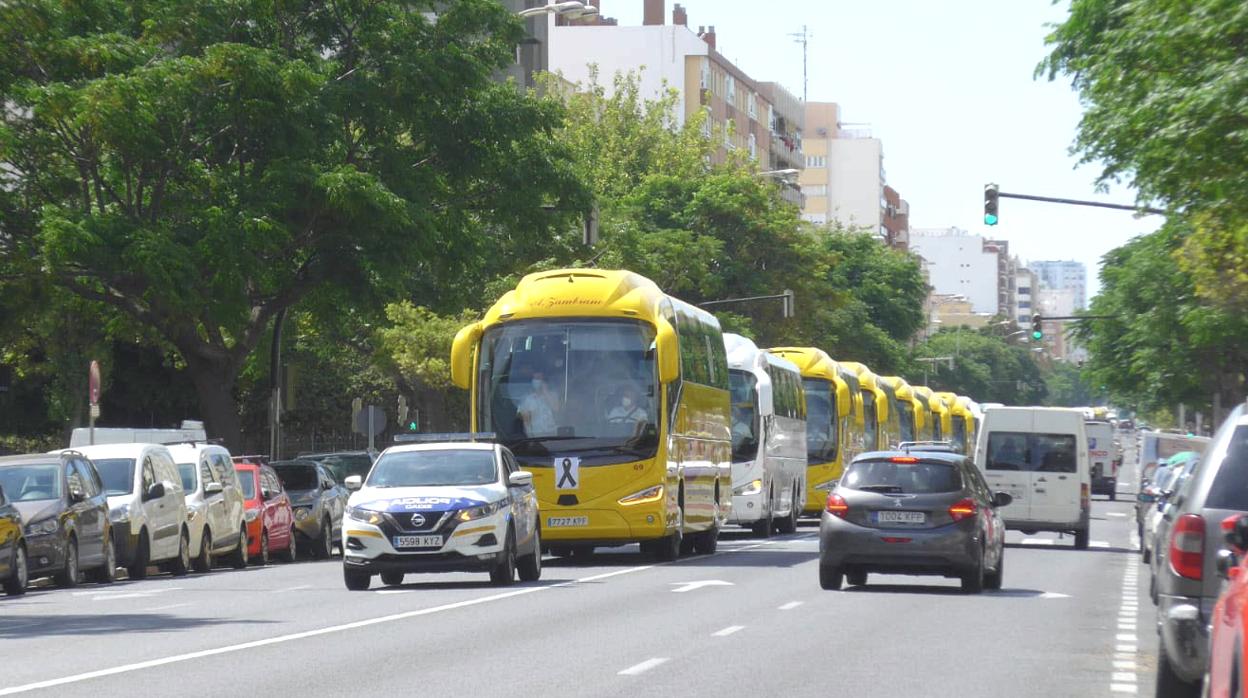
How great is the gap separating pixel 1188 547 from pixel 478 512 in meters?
12.7

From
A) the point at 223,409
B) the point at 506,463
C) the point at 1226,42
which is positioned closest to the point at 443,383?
the point at 223,409

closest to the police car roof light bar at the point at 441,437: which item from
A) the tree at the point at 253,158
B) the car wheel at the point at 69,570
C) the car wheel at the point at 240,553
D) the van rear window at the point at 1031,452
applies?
the car wheel at the point at 69,570

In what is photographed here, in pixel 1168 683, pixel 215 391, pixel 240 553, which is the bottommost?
pixel 240 553

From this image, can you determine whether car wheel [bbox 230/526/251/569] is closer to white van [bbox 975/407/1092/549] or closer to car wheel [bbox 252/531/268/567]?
car wheel [bbox 252/531/268/567]

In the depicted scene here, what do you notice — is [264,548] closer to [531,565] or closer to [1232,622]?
[531,565]

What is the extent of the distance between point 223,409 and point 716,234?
39.4 m

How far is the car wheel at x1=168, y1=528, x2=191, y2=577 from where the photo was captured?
30.8 m

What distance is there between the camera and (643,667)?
14.7 meters

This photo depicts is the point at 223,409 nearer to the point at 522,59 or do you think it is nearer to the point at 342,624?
the point at 342,624

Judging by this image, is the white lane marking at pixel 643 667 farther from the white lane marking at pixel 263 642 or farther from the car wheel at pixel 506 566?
the car wheel at pixel 506 566

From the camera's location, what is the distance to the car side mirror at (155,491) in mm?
29422

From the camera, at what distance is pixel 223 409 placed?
39.8 meters

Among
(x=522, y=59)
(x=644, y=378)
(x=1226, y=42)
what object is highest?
(x=522, y=59)

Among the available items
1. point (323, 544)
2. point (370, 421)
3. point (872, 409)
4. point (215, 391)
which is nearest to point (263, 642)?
point (323, 544)
